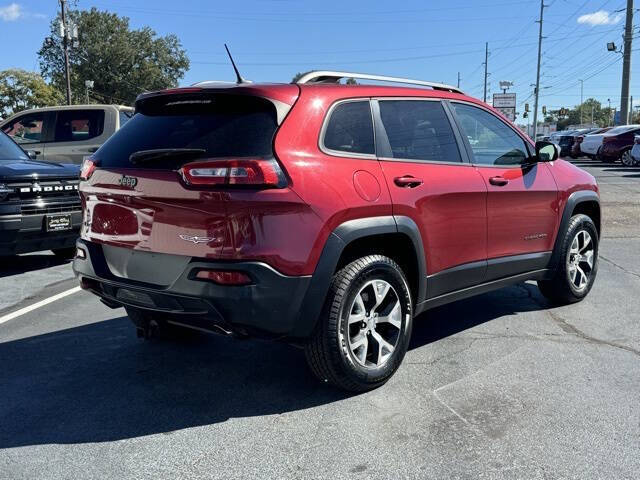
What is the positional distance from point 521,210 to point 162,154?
289 centimetres

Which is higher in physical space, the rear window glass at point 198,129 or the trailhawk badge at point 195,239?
the rear window glass at point 198,129

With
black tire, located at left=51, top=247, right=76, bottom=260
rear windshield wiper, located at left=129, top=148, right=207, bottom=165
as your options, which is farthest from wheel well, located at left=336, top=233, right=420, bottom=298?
black tire, located at left=51, top=247, right=76, bottom=260

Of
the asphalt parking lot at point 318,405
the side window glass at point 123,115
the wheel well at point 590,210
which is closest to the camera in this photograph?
the asphalt parking lot at point 318,405

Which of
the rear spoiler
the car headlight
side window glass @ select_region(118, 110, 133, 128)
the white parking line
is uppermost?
side window glass @ select_region(118, 110, 133, 128)

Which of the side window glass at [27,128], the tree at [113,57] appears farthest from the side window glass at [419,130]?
the tree at [113,57]

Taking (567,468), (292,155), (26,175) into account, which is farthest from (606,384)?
(26,175)

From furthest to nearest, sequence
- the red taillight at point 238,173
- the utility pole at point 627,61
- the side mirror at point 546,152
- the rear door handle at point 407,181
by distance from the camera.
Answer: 1. the utility pole at point 627,61
2. the side mirror at point 546,152
3. the rear door handle at point 407,181
4. the red taillight at point 238,173

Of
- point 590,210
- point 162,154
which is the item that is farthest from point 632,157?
point 162,154

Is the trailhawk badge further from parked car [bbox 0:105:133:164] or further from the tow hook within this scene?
parked car [bbox 0:105:133:164]

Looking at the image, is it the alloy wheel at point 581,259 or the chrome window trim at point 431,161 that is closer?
the chrome window trim at point 431,161

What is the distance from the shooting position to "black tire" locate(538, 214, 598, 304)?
5559mm

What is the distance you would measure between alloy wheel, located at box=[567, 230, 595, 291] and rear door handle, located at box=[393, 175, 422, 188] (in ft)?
7.50

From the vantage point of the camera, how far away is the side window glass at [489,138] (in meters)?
4.77

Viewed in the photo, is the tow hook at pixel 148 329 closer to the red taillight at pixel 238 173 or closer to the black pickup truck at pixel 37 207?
the red taillight at pixel 238 173
